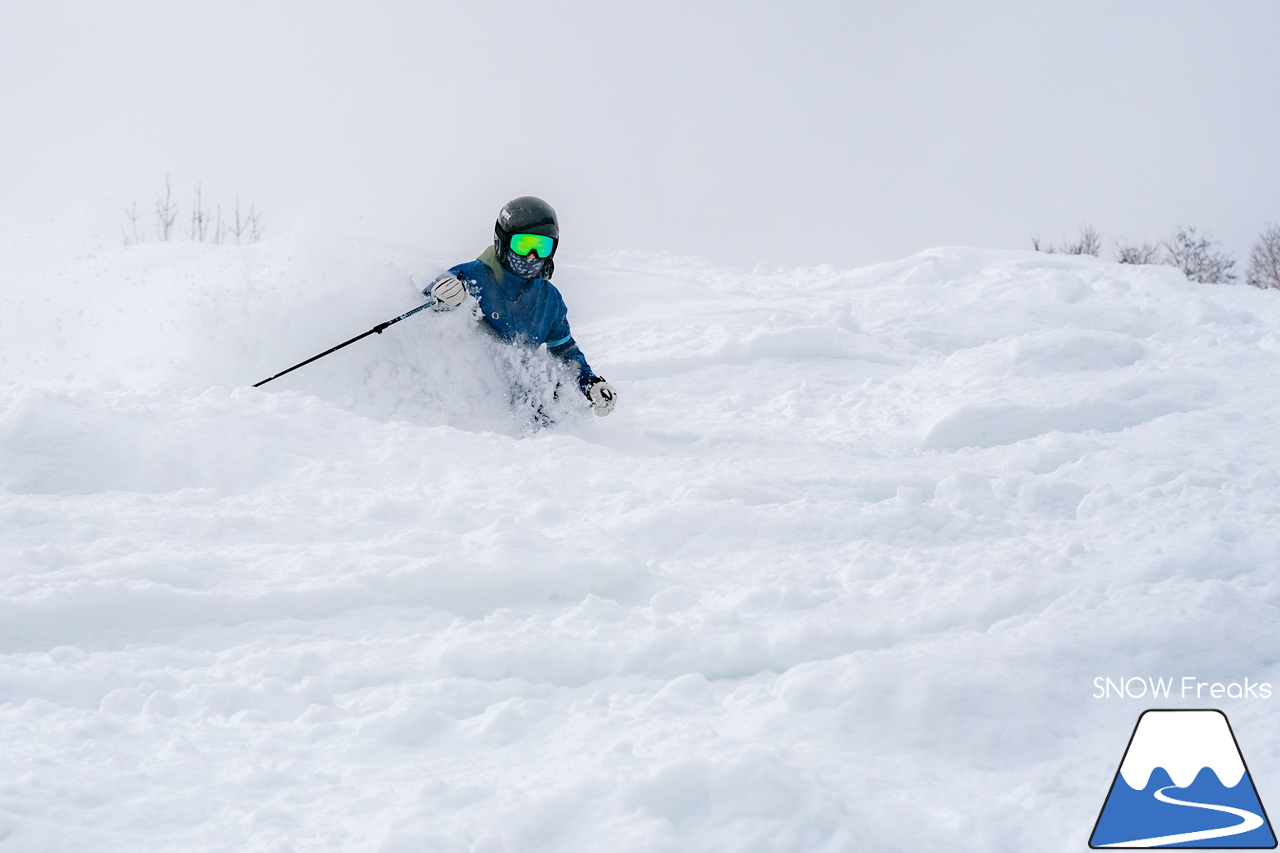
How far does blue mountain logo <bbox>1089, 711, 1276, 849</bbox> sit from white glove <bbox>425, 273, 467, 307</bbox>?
355 cm

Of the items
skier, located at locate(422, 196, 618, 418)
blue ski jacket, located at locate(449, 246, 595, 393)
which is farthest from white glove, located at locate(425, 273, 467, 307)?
blue ski jacket, located at locate(449, 246, 595, 393)

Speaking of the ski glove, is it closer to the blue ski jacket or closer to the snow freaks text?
the blue ski jacket

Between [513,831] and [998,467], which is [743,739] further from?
[998,467]

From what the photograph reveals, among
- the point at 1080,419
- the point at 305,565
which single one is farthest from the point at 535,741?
the point at 1080,419

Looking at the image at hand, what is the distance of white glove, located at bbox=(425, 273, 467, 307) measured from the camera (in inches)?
177

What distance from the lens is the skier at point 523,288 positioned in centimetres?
458

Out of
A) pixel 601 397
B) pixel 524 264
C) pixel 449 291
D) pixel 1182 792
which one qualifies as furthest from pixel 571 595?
pixel 524 264

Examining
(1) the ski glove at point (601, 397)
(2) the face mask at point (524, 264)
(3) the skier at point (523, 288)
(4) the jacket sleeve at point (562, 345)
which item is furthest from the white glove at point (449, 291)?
(1) the ski glove at point (601, 397)

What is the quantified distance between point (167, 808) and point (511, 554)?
1.20 meters

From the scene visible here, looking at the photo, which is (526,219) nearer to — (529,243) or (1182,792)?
(529,243)

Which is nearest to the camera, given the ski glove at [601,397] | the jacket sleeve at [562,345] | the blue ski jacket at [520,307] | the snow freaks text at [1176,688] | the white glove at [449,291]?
the snow freaks text at [1176,688]

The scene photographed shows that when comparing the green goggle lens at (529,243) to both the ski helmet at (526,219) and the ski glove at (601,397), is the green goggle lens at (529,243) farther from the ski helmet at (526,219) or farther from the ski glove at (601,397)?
the ski glove at (601,397)

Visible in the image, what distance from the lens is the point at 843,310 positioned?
6840 mm

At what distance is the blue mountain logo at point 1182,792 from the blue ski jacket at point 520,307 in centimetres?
322
